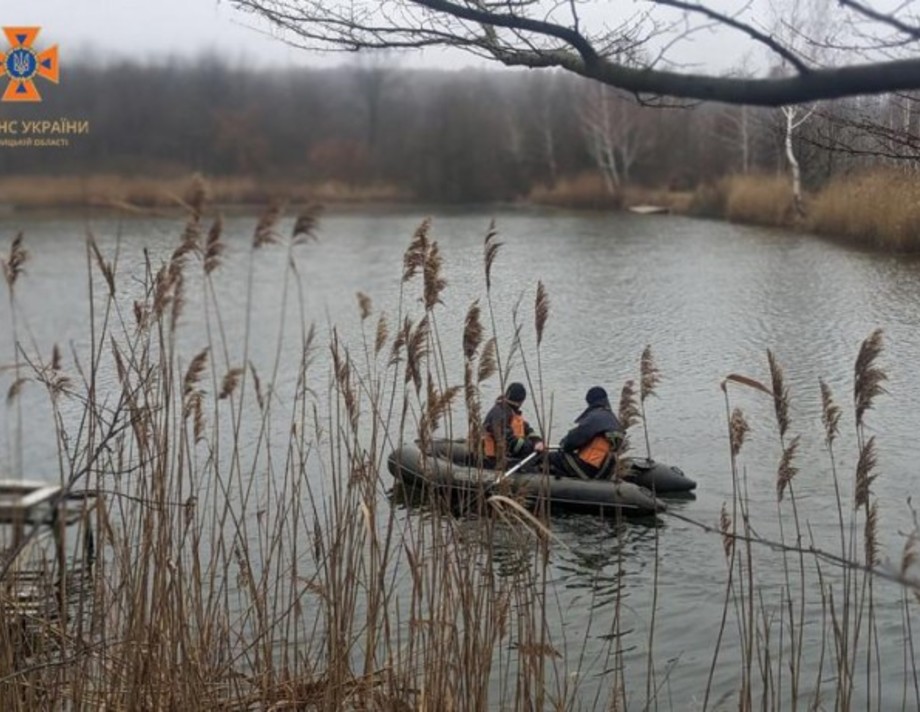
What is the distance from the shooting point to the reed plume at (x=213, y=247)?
2.77 m

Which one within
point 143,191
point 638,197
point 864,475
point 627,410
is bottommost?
point 864,475

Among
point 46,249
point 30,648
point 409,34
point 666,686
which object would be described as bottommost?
point 666,686

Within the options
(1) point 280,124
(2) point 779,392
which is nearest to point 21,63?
(1) point 280,124

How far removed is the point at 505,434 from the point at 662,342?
10882mm

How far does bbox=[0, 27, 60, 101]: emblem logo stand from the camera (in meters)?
5.43

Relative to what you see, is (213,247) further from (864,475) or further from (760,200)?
(760,200)

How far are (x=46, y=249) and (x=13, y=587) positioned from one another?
203 inches

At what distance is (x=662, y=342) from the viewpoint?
14.2 meters

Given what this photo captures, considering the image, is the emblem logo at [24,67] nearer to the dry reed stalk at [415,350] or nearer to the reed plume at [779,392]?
the dry reed stalk at [415,350]

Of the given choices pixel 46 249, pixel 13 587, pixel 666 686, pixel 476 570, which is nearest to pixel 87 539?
pixel 13 587

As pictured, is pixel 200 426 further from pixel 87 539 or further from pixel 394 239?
pixel 394 239

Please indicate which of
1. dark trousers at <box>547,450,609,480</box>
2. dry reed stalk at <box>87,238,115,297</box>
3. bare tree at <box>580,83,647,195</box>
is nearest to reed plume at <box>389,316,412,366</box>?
dry reed stalk at <box>87,238,115,297</box>

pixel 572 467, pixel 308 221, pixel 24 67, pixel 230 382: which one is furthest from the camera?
pixel 572 467

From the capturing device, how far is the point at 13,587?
10.9ft
